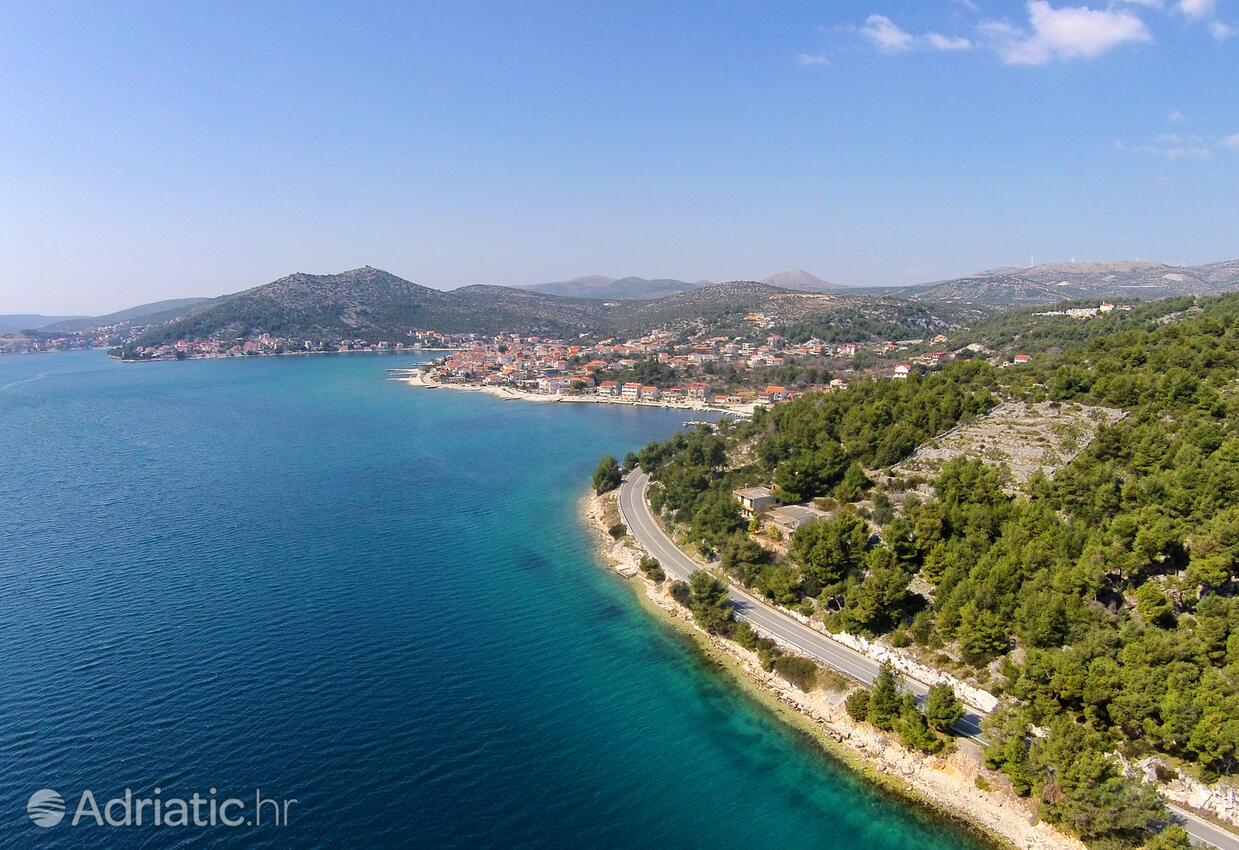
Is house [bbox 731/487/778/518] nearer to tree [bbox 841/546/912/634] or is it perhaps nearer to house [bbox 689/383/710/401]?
tree [bbox 841/546/912/634]

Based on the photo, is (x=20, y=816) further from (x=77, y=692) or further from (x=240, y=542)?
(x=240, y=542)

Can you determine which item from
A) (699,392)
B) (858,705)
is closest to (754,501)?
(858,705)

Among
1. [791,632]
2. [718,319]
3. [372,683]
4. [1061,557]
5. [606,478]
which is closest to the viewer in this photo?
[372,683]

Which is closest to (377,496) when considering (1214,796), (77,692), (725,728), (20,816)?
(77,692)

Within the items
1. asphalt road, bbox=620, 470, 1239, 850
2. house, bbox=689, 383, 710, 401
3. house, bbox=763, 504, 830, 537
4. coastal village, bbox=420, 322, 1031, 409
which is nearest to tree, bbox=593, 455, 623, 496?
asphalt road, bbox=620, 470, 1239, 850

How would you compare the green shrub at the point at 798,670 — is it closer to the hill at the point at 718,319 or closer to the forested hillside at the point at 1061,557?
the forested hillside at the point at 1061,557

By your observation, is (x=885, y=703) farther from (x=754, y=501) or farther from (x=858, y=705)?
(x=754, y=501)

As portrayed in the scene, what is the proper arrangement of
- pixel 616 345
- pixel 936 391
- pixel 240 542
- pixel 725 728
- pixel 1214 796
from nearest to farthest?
pixel 1214 796 < pixel 725 728 < pixel 240 542 < pixel 936 391 < pixel 616 345
